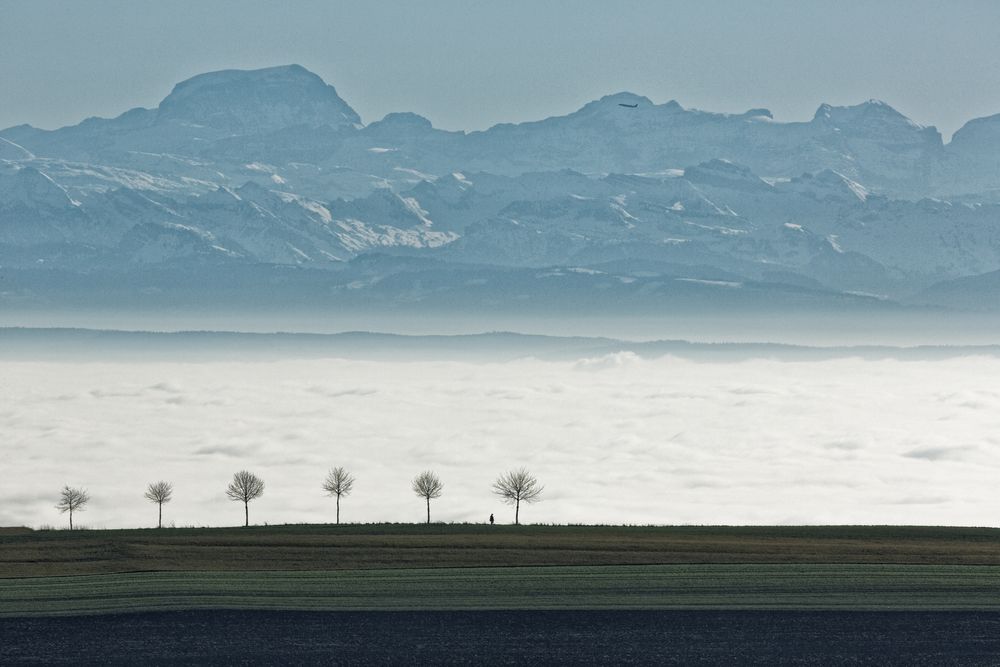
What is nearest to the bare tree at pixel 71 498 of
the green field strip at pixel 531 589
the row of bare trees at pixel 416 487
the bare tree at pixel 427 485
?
the row of bare trees at pixel 416 487

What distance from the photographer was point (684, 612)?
307ft

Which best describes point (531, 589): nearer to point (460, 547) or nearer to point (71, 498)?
point (460, 547)

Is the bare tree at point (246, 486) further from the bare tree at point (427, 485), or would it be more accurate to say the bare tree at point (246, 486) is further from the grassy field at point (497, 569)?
the grassy field at point (497, 569)

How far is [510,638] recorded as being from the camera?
86625 millimetres

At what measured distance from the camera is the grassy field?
96812mm

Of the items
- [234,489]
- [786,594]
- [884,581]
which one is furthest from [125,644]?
[234,489]

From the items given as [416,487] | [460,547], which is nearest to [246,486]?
[416,487]

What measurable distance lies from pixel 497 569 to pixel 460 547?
1063 cm

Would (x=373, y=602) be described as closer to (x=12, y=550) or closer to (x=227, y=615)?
(x=227, y=615)

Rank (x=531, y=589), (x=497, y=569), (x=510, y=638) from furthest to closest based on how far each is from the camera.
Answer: (x=497, y=569), (x=531, y=589), (x=510, y=638)

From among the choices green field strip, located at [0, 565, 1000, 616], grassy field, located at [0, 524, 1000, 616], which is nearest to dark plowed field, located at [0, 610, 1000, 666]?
green field strip, located at [0, 565, 1000, 616]

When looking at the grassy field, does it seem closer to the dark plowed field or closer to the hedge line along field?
the hedge line along field

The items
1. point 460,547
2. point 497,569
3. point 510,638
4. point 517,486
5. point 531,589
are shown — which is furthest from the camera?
point 517,486

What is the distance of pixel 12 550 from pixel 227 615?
1333 inches
